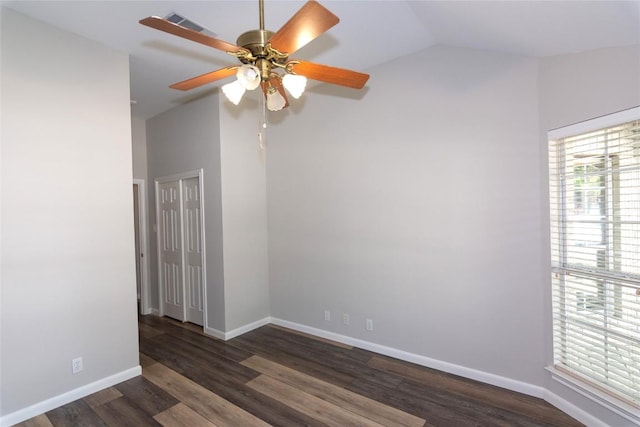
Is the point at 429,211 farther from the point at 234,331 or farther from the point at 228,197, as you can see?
the point at 234,331

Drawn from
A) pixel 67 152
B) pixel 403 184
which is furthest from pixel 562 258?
pixel 67 152

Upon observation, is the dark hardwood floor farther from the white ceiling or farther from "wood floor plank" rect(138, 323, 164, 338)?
the white ceiling

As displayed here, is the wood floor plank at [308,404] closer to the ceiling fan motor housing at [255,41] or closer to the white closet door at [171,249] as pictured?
the white closet door at [171,249]

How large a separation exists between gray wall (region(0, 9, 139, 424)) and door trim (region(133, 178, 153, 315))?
2.00m

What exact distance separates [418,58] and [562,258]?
7.02ft

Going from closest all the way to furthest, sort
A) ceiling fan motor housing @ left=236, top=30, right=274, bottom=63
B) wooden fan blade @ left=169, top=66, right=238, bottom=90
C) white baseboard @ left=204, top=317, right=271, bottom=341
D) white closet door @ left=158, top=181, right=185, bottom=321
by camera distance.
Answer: ceiling fan motor housing @ left=236, top=30, right=274, bottom=63 < wooden fan blade @ left=169, top=66, right=238, bottom=90 < white baseboard @ left=204, top=317, right=271, bottom=341 < white closet door @ left=158, top=181, right=185, bottom=321

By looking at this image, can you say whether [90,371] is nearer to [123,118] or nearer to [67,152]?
[67,152]

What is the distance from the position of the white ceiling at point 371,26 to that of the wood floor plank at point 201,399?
A: 2995 millimetres

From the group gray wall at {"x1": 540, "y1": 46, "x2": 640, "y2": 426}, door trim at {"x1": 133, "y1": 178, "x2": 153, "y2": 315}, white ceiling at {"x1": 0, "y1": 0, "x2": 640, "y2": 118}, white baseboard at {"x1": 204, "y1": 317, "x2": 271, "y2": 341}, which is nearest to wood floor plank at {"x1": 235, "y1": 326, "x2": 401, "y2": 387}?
white baseboard at {"x1": 204, "y1": 317, "x2": 271, "y2": 341}

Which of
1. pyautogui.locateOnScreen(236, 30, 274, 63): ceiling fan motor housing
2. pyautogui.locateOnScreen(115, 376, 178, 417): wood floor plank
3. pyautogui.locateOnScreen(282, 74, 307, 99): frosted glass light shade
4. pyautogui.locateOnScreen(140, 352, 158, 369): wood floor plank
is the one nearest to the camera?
pyautogui.locateOnScreen(236, 30, 274, 63): ceiling fan motor housing

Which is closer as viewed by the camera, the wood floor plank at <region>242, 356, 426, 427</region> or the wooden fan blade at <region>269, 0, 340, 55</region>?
the wooden fan blade at <region>269, 0, 340, 55</region>

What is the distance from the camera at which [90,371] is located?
8.54ft

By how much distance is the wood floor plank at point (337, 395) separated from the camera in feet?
7.29

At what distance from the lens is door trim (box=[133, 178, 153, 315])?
4.66 m
